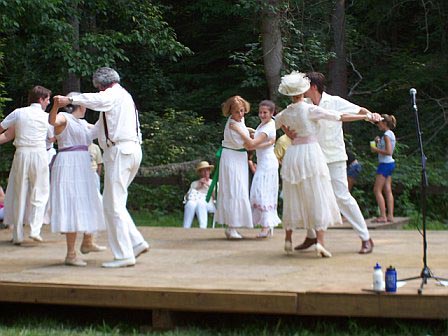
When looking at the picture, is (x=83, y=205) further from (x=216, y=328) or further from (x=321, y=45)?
(x=321, y=45)

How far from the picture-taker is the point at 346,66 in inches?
872

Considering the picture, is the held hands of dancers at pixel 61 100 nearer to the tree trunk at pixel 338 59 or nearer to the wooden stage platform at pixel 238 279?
the wooden stage platform at pixel 238 279

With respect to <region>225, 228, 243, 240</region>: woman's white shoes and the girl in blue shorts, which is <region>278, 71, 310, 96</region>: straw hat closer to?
<region>225, 228, 243, 240</region>: woman's white shoes

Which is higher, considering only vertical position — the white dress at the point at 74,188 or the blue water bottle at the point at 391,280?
the white dress at the point at 74,188

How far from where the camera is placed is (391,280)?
7137mm

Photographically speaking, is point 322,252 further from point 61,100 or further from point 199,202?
point 199,202

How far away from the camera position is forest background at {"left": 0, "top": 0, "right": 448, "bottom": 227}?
1712 centimetres

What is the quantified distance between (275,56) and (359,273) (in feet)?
37.7

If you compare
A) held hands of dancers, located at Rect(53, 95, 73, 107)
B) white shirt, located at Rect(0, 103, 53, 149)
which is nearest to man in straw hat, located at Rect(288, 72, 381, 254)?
held hands of dancers, located at Rect(53, 95, 73, 107)

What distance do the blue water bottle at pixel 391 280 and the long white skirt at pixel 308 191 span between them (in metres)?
2.16

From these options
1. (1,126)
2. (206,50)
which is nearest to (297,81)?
(1,126)

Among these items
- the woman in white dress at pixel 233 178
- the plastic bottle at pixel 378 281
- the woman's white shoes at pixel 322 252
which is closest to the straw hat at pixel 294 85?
the woman's white shoes at pixel 322 252

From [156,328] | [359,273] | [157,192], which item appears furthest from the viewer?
[157,192]

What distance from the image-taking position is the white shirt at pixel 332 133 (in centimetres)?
962
